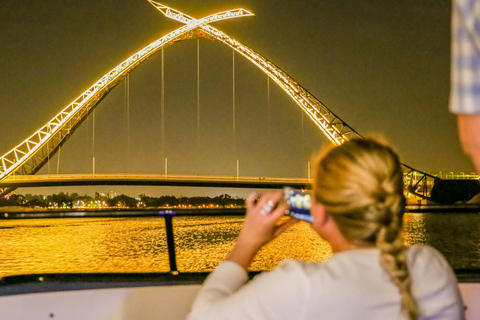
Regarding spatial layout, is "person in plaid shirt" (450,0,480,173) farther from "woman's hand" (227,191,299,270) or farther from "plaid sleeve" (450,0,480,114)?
"woman's hand" (227,191,299,270)

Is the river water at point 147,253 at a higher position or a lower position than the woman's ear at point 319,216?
lower

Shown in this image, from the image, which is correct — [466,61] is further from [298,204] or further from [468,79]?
[298,204]

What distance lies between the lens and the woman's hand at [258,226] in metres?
0.98

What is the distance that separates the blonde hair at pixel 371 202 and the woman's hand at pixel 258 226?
4.1 inches

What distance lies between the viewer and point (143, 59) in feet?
131

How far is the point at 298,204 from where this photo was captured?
101 centimetres

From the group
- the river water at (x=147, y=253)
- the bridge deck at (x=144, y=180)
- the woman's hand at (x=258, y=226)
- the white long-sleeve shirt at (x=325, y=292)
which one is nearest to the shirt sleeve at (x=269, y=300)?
the white long-sleeve shirt at (x=325, y=292)

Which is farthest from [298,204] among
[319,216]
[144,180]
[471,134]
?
[144,180]

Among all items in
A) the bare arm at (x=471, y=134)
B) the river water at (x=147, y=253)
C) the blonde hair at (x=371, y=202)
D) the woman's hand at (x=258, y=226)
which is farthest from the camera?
the river water at (x=147, y=253)

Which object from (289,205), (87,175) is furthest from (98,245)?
(289,205)

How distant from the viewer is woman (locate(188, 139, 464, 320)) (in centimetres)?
83

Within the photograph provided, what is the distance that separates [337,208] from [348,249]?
0.10 meters

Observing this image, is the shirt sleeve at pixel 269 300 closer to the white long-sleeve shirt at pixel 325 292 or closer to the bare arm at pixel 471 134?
the white long-sleeve shirt at pixel 325 292

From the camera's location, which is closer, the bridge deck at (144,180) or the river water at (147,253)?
the river water at (147,253)
